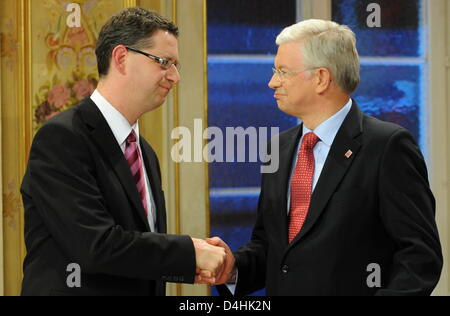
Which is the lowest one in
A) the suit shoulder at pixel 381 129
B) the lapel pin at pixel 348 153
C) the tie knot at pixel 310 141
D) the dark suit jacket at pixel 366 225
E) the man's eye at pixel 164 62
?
the dark suit jacket at pixel 366 225

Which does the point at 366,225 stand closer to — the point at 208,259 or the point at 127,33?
the point at 208,259

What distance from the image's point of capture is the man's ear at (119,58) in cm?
224

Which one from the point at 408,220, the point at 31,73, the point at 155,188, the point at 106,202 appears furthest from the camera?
the point at 31,73

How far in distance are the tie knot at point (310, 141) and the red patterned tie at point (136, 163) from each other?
1.72 feet

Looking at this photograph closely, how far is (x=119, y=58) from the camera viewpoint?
7.37 ft

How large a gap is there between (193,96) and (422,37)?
130 centimetres

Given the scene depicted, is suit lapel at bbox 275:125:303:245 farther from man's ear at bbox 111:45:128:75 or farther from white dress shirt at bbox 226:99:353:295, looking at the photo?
man's ear at bbox 111:45:128:75

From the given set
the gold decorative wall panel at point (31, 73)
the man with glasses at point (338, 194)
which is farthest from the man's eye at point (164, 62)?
the gold decorative wall panel at point (31, 73)

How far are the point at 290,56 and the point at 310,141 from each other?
11.4 inches

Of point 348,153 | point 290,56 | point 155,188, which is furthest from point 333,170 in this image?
point 155,188

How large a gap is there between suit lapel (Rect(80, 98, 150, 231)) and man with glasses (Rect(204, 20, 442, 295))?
0.44 m

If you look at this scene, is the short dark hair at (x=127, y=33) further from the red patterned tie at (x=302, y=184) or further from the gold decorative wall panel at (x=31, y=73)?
the gold decorative wall panel at (x=31, y=73)
